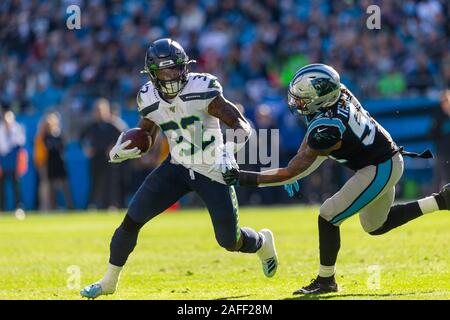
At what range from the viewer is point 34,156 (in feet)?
57.7

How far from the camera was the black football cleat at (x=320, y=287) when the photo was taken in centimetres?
665

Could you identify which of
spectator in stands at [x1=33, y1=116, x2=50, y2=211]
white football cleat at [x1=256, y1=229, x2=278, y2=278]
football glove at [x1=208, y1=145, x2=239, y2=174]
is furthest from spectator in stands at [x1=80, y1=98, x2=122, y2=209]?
football glove at [x1=208, y1=145, x2=239, y2=174]

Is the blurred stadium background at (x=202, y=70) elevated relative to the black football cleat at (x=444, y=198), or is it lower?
elevated

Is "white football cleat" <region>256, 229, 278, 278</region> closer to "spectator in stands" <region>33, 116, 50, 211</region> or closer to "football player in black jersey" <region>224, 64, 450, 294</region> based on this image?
"football player in black jersey" <region>224, 64, 450, 294</region>

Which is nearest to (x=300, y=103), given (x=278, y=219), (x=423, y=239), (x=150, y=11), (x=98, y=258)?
(x=98, y=258)

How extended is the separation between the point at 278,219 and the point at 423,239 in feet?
12.6

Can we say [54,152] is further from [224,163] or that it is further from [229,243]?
[224,163]

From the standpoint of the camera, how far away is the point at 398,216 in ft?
23.2

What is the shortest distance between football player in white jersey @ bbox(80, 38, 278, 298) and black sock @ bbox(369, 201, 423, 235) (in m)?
1.07

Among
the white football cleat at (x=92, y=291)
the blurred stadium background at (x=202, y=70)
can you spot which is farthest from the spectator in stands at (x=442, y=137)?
the white football cleat at (x=92, y=291)

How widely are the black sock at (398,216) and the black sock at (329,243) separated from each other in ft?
1.63

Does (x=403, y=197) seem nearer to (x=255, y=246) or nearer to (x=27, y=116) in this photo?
(x=27, y=116)

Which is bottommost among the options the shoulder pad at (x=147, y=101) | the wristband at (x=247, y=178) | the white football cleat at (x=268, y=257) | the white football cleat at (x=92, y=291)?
the white football cleat at (x=92, y=291)

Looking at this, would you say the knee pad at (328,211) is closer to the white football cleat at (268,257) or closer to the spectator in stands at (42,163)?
the white football cleat at (268,257)
